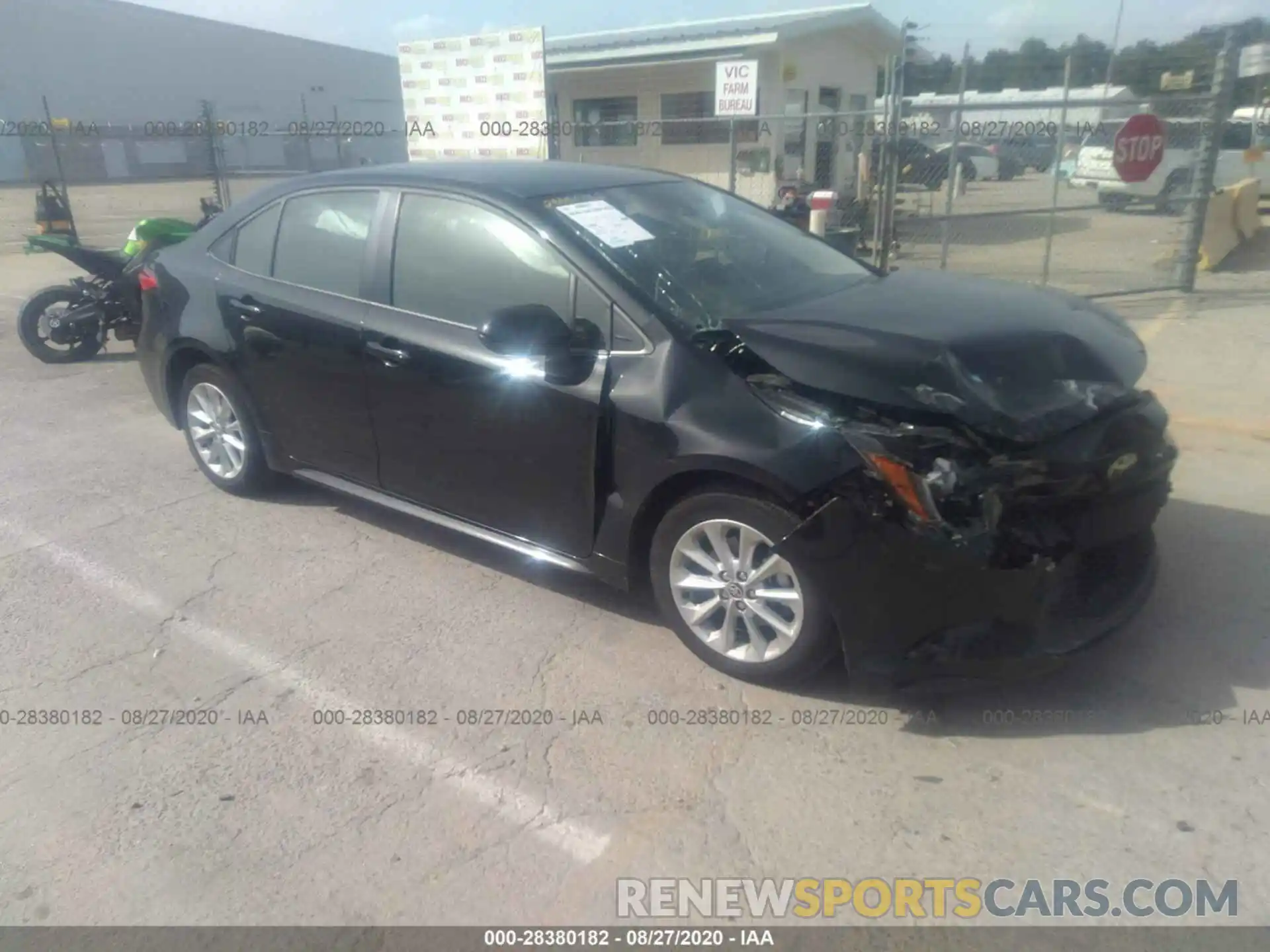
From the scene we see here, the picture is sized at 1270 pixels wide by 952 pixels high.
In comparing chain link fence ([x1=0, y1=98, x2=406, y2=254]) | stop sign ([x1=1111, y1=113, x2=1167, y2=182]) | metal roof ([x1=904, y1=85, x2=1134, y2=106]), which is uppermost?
metal roof ([x1=904, y1=85, x2=1134, y2=106])

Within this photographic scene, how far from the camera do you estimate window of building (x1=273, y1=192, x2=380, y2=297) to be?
4.41 m

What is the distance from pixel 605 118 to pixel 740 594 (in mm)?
17457

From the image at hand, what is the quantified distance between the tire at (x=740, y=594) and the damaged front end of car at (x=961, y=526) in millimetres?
108

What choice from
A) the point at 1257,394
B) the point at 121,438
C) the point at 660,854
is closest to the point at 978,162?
the point at 1257,394

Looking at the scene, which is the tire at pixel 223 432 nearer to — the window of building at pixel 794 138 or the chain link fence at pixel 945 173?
the chain link fence at pixel 945 173

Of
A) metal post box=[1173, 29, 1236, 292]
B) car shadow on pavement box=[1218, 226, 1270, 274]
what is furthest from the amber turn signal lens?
car shadow on pavement box=[1218, 226, 1270, 274]

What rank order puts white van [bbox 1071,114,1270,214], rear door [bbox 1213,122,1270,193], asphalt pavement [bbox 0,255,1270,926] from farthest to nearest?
rear door [bbox 1213,122,1270,193]
white van [bbox 1071,114,1270,214]
asphalt pavement [bbox 0,255,1270,926]

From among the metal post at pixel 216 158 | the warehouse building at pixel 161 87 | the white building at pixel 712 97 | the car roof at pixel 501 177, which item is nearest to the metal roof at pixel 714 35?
the white building at pixel 712 97

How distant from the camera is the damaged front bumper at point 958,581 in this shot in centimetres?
300

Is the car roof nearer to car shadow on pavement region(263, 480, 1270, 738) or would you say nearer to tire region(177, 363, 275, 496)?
tire region(177, 363, 275, 496)

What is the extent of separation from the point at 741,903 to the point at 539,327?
6.57 ft

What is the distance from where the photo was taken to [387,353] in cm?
417

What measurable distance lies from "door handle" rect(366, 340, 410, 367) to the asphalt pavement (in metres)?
0.98

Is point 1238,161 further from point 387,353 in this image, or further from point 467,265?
point 387,353
